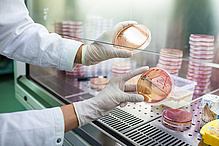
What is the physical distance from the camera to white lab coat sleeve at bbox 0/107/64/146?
3.01 feet

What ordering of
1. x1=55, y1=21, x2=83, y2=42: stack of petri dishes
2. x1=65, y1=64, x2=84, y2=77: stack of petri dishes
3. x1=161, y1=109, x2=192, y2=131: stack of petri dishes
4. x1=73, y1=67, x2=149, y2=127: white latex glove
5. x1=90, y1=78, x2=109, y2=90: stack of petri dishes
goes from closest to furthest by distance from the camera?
x1=73, y1=67, x2=149, y2=127: white latex glove → x1=161, y1=109, x2=192, y2=131: stack of petri dishes → x1=90, y1=78, x2=109, y2=90: stack of petri dishes → x1=55, y1=21, x2=83, y2=42: stack of petri dishes → x1=65, y1=64, x2=84, y2=77: stack of petri dishes

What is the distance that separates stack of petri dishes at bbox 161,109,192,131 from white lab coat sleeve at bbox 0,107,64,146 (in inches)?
22.5

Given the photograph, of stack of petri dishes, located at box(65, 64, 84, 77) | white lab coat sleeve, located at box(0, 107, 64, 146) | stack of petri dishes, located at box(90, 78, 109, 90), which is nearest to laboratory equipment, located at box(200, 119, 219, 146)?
white lab coat sleeve, located at box(0, 107, 64, 146)

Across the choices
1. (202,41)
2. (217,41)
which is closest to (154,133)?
(202,41)

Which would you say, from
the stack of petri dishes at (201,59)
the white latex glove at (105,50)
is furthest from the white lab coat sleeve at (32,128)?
the stack of petri dishes at (201,59)

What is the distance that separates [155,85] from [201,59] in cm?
71

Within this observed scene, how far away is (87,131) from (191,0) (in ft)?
4.69

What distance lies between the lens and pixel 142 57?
226cm

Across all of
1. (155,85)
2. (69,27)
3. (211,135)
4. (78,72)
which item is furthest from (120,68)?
(211,135)

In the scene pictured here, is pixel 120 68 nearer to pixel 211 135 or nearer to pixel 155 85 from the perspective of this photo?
pixel 155 85

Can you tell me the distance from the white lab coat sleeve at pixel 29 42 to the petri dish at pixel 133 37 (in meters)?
0.27

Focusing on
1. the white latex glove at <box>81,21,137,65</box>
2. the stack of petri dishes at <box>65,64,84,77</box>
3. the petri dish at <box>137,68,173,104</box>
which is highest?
the white latex glove at <box>81,21,137,65</box>

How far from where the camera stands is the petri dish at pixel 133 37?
1.12 metres

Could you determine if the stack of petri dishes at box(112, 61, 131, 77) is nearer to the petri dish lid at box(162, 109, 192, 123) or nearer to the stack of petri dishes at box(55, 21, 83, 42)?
the stack of petri dishes at box(55, 21, 83, 42)
